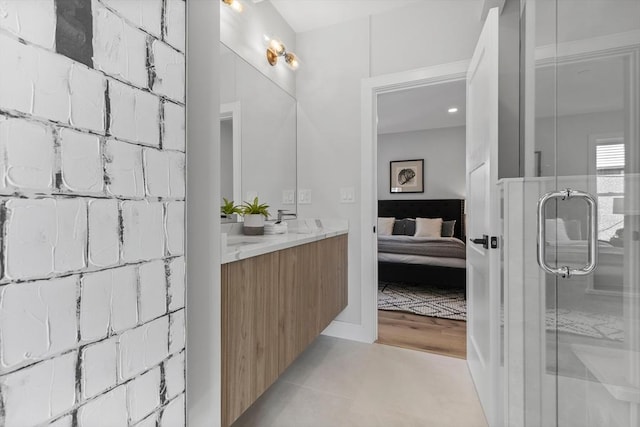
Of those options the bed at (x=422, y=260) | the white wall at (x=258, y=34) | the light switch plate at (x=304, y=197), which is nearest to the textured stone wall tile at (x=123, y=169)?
the white wall at (x=258, y=34)

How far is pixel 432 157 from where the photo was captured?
5.59 m

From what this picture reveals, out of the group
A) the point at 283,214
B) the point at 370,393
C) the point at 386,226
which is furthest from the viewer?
the point at 386,226

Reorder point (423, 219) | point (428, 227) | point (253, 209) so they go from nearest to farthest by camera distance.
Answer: point (253, 209) → point (428, 227) → point (423, 219)

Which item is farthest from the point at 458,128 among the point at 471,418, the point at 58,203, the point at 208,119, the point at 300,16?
the point at 58,203

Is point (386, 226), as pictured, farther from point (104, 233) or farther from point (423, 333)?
point (104, 233)

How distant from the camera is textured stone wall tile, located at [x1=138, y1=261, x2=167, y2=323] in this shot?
0.51 metres

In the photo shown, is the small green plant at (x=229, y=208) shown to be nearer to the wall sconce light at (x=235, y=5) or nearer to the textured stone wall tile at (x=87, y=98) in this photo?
the wall sconce light at (x=235, y=5)

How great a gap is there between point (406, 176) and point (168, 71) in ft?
18.3

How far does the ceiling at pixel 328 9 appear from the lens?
2.17 meters

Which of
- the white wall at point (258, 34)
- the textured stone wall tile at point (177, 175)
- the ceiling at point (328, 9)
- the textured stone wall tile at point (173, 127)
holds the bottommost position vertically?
the textured stone wall tile at point (177, 175)

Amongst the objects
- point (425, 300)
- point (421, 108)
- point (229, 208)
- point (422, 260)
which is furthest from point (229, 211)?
point (421, 108)

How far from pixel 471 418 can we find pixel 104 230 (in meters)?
1.74

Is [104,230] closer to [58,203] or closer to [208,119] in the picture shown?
[58,203]

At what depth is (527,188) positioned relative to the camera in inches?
50.2
